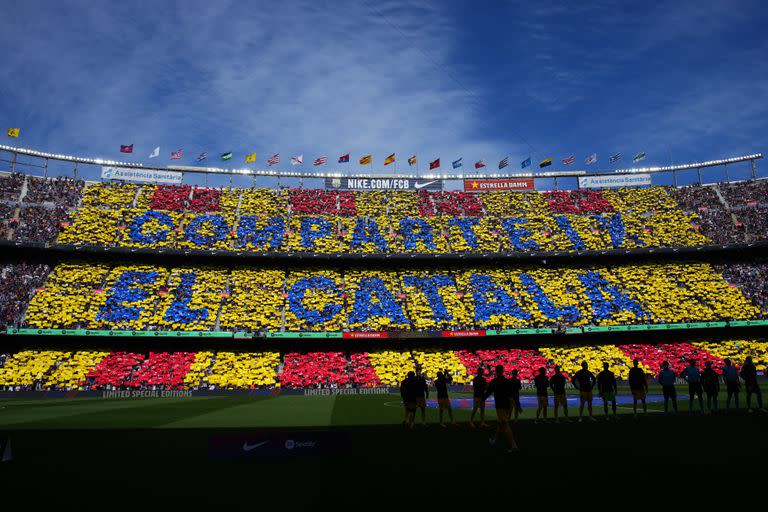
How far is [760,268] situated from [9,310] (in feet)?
227

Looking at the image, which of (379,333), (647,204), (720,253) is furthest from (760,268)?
(379,333)

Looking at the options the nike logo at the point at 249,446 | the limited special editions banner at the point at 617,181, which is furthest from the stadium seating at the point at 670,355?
the nike logo at the point at 249,446

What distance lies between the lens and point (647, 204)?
193 feet

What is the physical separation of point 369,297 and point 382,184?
64.8ft

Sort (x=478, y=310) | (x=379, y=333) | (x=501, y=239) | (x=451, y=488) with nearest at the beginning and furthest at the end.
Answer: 1. (x=451, y=488)
2. (x=379, y=333)
3. (x=478, y=310)
4. (x=501, y=239)

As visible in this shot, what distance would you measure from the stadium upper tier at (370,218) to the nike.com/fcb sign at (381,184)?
2.96 ft

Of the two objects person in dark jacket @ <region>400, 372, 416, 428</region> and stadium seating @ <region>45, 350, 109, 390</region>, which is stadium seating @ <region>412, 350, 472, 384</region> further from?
stadium seating @ <region>45, 350, 109, 390</region>

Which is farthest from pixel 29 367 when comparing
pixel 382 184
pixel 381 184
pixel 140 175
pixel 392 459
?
pixel 382 184

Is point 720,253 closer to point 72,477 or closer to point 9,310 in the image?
point 72,477

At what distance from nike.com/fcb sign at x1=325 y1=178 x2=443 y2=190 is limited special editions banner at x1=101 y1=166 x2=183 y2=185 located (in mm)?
18360

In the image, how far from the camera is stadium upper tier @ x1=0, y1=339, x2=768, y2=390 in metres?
38.6

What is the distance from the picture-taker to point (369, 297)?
48.5 meters

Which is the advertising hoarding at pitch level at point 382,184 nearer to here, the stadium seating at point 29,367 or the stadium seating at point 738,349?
the stadium seating at point 738,349

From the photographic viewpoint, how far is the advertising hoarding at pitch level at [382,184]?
2464 inches
